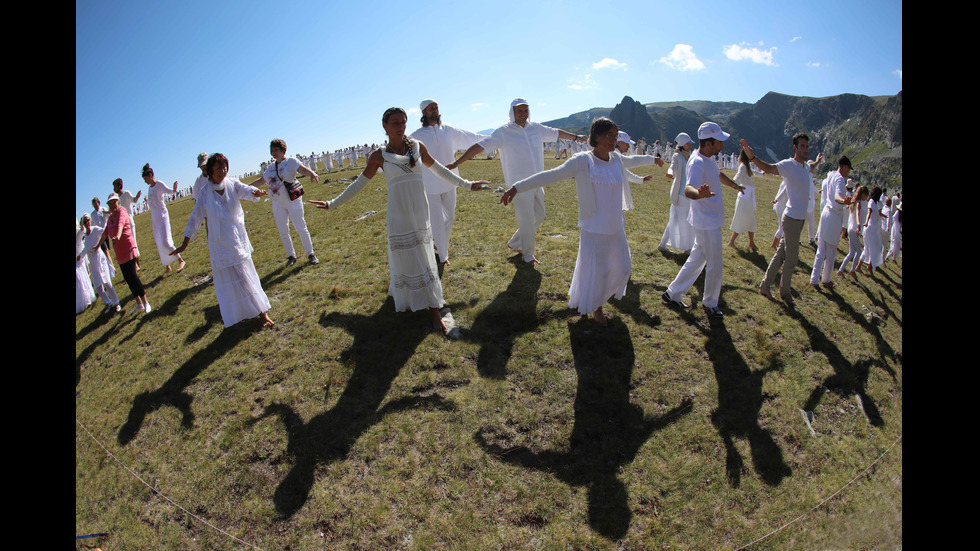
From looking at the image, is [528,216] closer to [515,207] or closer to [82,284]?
[515,207]

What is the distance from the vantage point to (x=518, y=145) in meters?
7.17

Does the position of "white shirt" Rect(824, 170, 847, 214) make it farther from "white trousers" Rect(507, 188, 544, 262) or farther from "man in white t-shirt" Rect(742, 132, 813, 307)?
"white trousers" Rect(507, 188, 544, 262)

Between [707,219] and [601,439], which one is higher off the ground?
[707,219]

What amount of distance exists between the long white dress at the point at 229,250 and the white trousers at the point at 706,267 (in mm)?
6074

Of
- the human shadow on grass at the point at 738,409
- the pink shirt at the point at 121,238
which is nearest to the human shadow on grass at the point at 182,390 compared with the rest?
the pink shirt at the point at 121,238

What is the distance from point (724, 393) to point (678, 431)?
948mm

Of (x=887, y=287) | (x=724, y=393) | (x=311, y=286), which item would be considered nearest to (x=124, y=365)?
(x=311, y=286)

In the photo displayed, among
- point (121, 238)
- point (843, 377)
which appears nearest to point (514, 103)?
point (843, 377)

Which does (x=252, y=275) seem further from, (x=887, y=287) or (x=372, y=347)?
(x=887, y=287)

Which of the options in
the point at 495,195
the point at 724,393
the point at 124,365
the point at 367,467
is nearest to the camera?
the point at 367,467

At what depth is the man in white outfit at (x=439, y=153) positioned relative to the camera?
7.07 metres

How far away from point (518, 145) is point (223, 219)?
4497 millimetres

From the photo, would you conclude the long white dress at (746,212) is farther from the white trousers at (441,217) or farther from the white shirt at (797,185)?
the white trousers at (441,217)
